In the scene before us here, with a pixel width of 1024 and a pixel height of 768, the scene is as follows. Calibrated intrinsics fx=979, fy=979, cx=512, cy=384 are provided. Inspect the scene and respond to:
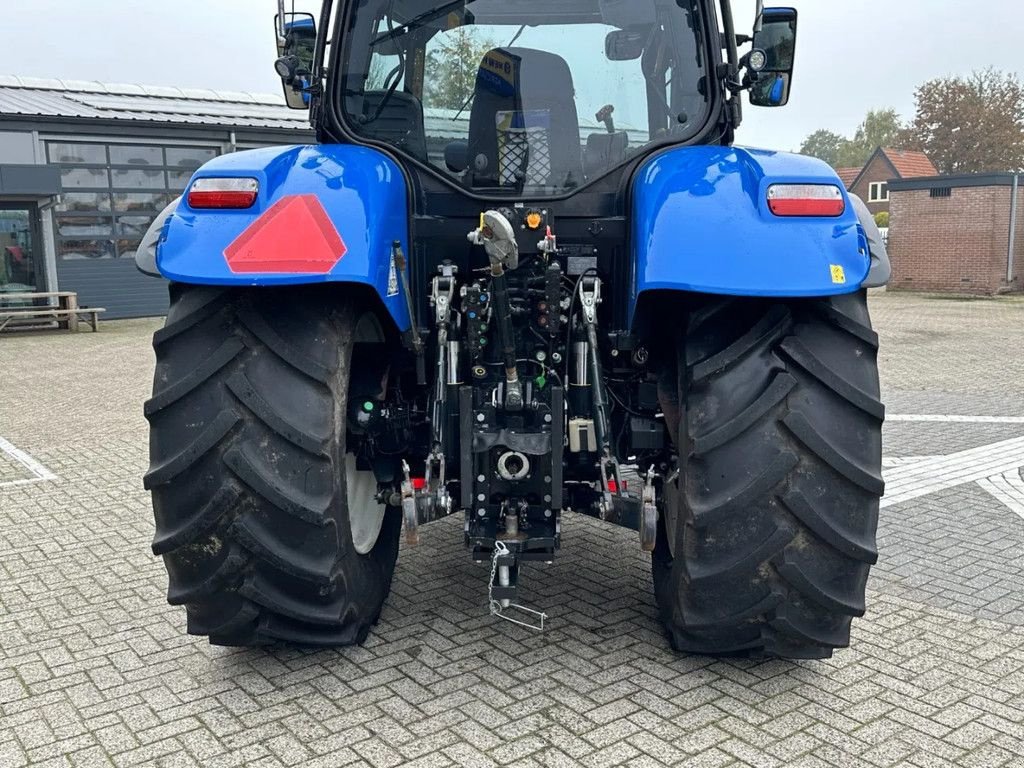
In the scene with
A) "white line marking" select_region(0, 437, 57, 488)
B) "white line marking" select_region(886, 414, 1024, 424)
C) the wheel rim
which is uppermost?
the wheel rim

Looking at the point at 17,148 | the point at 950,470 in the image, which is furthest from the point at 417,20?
the point at 17,148

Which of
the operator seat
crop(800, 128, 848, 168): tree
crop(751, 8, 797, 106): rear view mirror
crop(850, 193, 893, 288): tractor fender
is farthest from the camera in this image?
crop(800, 128, 848, 168): tree

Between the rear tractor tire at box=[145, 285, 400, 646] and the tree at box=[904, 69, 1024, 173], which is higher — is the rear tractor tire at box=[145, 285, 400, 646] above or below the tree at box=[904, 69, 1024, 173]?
below

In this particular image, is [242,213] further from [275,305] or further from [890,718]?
[890,718]

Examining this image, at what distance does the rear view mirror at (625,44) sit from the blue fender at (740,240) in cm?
82

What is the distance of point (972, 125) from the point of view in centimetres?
4422

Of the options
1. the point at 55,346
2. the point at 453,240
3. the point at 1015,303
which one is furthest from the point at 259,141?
the point at 453,240

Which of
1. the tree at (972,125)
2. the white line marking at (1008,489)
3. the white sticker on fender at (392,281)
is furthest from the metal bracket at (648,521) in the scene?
the tree at (972,125)

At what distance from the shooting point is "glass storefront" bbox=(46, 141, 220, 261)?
65.1ft

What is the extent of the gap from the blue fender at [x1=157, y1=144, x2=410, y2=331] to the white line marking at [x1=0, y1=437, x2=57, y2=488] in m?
4.15

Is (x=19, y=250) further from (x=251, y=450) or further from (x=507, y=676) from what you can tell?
(x=507, y=676)

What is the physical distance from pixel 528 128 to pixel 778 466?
5.20ft

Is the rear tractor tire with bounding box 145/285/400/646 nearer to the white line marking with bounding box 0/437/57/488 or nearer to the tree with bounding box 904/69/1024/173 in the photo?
the white line marking with bounding box 0/437/57/488

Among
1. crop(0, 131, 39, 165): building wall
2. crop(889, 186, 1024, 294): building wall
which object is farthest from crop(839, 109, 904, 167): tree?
crop(0, 131, 39, 165): building wall
